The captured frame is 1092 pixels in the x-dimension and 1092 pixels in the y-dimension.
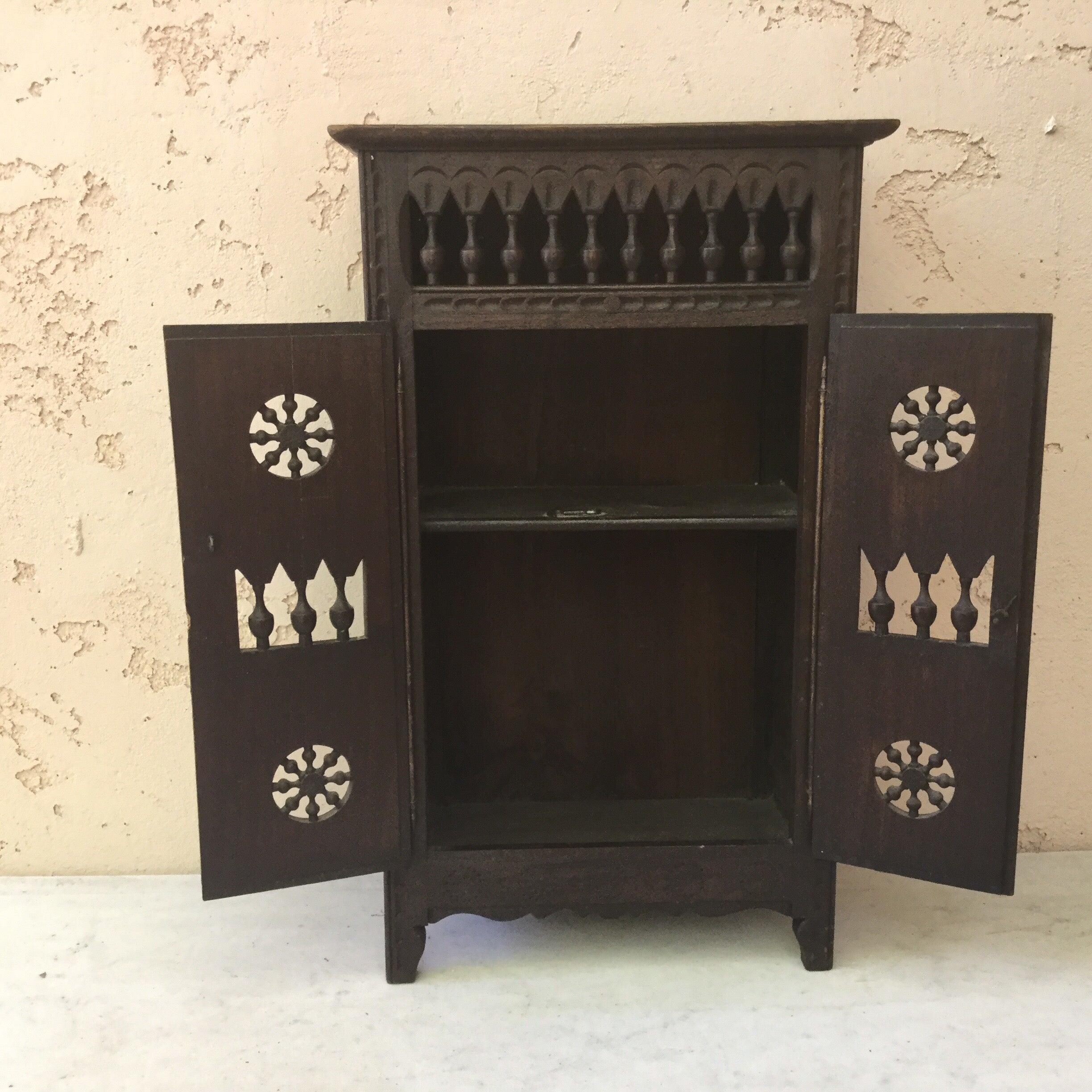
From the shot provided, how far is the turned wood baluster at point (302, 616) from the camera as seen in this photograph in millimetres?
1597

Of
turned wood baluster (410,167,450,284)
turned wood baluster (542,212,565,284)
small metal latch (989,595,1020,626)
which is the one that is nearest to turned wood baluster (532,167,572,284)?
turned wood baluster (542,212,565,284)

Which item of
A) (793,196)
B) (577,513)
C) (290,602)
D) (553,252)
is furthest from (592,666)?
(793,196)

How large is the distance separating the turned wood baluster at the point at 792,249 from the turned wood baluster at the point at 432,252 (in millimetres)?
484

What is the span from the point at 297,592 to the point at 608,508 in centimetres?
49

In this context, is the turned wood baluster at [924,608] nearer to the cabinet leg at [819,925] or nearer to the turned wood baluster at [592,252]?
the cabinet leg at [819,925]

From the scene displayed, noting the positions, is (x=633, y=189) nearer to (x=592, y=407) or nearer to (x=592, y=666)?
(x=592, y=407)

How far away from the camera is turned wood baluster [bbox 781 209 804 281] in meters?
1.60

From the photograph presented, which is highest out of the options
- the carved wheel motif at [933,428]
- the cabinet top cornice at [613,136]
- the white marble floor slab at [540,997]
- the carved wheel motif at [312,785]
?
the cabinet top cornice at [613,136]

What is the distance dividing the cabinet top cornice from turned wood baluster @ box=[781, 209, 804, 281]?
0.31 ft

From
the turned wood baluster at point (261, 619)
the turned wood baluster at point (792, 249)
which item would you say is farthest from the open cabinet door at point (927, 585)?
the turned wood baluster at point (261, 619)

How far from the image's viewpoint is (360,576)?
2072 mm

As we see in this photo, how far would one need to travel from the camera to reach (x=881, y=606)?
1615mm

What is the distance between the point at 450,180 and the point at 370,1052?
3.99ft

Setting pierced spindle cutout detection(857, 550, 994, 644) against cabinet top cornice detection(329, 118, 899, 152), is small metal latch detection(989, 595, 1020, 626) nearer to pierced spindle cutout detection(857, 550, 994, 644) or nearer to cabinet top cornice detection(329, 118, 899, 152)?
pierced spindle cutout detection(857, 550, 994, 644)
